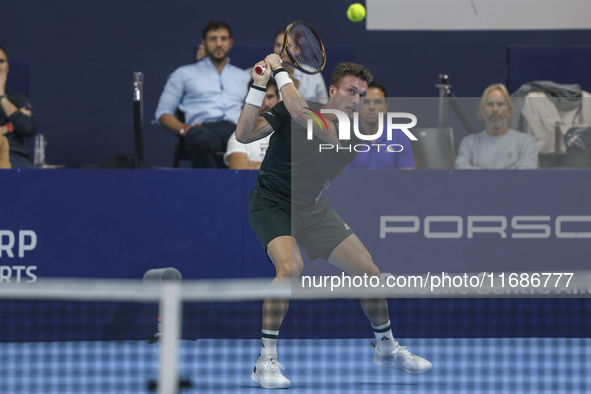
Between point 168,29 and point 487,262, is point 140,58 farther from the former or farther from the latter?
point 487,262

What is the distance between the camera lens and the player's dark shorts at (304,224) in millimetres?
4371

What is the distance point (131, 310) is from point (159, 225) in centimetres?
57

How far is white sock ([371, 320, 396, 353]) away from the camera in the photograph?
4.47m

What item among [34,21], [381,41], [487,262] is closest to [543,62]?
[381,41]

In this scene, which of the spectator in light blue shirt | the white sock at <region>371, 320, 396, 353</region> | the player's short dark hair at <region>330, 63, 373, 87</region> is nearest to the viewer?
the player's short dark hair at <region>330, 63, 373, 87</region>

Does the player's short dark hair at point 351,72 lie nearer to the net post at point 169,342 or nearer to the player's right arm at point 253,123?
the player's right arm at point 253,123

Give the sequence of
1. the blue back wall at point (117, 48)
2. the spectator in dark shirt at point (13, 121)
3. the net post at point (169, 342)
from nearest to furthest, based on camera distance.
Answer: the net post at point (169, 342) < the spectator in dark shirt at point (13, 121) < the blue back wall at point (117, 48)

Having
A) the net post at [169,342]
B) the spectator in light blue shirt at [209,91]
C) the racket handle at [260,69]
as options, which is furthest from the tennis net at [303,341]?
the net post at [169,342]

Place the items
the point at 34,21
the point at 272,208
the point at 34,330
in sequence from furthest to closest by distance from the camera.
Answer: the point at 34,21 → the point at 34,330 → the point at 272,208

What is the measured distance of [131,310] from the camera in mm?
5445

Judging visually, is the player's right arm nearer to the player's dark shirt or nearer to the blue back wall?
the player's dark shirt

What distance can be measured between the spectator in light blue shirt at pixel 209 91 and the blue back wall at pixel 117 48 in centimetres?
102

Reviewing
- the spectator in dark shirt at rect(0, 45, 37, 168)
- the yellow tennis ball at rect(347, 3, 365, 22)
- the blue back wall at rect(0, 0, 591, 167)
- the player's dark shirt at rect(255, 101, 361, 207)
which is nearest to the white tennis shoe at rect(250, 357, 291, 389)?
the player's dark shirt at rect(255, 101, 361, 207)

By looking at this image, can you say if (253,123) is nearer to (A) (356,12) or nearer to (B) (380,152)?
(B) (380,152)
